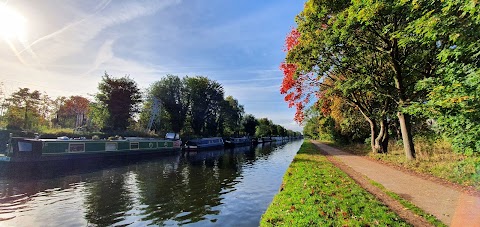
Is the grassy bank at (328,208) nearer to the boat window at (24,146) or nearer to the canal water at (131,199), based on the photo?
the canal water at (131,199)

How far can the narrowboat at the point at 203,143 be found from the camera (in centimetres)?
4616

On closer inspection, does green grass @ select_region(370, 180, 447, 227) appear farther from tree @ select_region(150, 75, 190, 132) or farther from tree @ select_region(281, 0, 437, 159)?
tree @ select_region(150, 75, 190, 132)

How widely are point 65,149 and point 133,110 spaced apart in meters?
22.5

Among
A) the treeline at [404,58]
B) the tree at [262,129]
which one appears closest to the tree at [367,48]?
the treeline at [404,58]

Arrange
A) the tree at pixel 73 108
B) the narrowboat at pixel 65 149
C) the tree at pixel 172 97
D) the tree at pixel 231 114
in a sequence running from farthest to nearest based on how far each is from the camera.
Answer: the tree at pixel 231 114, the tree at pixel 73 108, the tree at pixel 172 97, the narrowboat at pixel 65 149

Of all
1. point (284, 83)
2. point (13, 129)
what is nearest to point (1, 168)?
point (13, 129)

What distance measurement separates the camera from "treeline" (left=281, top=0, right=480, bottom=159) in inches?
310

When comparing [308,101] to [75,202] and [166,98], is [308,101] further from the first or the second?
[166,98]

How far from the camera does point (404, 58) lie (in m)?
14.6

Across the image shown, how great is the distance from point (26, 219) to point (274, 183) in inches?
448

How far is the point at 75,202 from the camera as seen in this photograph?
1141cm

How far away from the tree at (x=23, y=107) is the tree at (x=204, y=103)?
28.5 metres

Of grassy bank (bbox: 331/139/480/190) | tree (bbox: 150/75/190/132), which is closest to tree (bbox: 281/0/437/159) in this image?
grassy bank (bbox: 331/139/480/190)

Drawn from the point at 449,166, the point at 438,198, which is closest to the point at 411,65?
the point at 449,166
